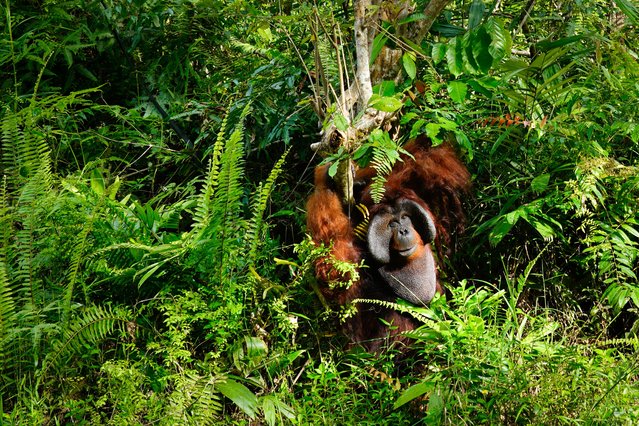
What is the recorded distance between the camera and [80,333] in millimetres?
2648

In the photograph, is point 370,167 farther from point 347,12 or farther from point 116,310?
point 116,310

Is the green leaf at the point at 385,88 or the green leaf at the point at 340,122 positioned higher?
the green leaf at the point at 340,122

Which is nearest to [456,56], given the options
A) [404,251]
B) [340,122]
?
[340,122]

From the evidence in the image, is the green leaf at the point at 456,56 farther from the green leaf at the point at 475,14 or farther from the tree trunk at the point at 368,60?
the tree trunk at the point at 368,60

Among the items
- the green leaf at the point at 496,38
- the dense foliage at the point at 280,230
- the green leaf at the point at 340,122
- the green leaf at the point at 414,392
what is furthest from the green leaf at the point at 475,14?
the green leaf at the point at 414,392

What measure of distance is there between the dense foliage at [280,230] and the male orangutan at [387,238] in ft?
0.37

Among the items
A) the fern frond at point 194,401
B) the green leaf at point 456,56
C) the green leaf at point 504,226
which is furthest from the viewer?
the green leaf at point 504,226

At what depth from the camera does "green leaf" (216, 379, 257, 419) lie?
2549 millimetres

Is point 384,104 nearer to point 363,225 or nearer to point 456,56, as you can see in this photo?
point 456,56

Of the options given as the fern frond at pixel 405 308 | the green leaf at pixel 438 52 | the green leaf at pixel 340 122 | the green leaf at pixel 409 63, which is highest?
the green leaf at pixel 438 52

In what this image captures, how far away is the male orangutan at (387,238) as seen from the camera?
10.1 ft

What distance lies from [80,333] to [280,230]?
55.0 inches

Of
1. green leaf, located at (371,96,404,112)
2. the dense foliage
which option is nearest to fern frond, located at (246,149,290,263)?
the dense foliage

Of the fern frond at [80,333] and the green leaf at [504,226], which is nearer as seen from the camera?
the fern frond at [80,333]
